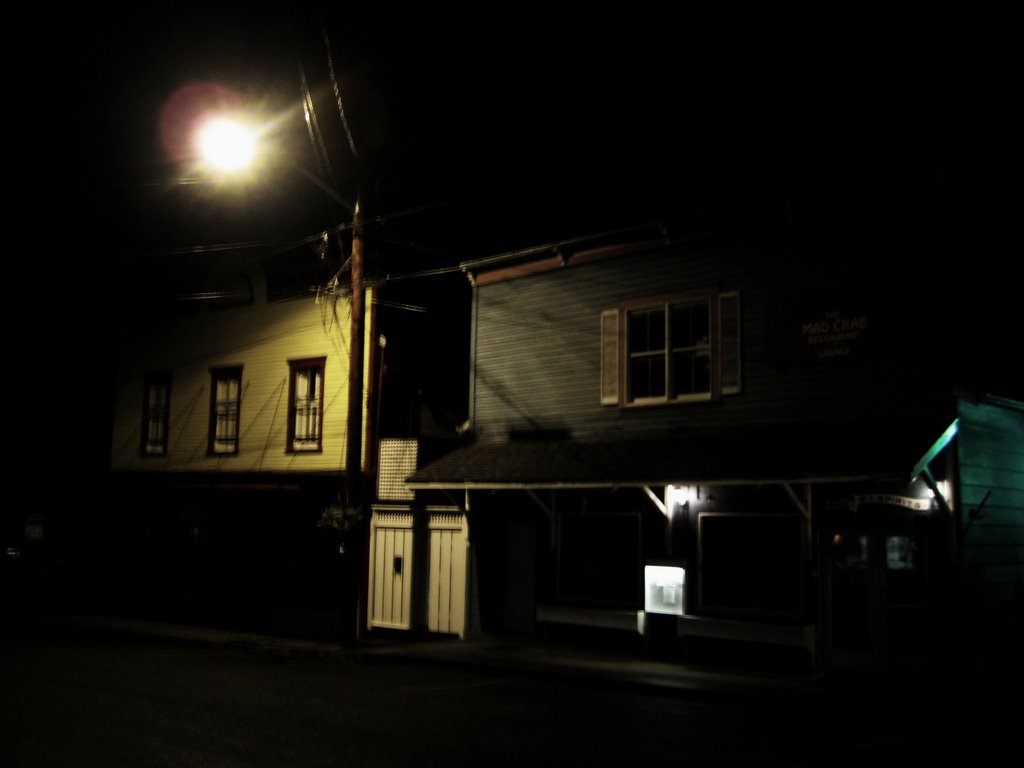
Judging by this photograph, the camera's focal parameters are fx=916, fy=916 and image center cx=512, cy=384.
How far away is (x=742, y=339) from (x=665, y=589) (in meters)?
4.38

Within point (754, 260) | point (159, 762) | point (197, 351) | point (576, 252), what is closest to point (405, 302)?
point (576, 252)

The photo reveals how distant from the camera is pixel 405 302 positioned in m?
21.2

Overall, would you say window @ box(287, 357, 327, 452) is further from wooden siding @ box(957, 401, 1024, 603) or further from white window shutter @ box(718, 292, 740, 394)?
wooden siding @ box(957, 401, 1024, 603)

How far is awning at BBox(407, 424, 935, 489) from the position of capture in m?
12.9

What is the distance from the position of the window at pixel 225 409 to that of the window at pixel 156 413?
2.01 meters

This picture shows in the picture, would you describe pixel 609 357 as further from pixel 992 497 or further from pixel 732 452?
pixel 992 497

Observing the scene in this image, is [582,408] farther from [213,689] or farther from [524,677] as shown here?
[213,689]

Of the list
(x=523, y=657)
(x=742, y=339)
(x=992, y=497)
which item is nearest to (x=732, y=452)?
(x=742, y=339)

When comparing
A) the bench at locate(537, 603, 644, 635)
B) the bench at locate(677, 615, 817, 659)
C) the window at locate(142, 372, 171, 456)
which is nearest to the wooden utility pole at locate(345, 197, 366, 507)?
the bench at locate(537, 603, 644, 635)

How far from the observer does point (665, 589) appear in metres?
15.3

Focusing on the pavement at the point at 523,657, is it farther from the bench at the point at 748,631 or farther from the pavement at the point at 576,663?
the bench at the point at 748,631

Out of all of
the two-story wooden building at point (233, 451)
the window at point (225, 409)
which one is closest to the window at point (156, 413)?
the two-story wooden building at point (233, 451)

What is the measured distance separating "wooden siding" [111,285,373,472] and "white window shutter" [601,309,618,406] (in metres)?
5.58

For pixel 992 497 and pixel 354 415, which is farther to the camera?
pixel 354 415
